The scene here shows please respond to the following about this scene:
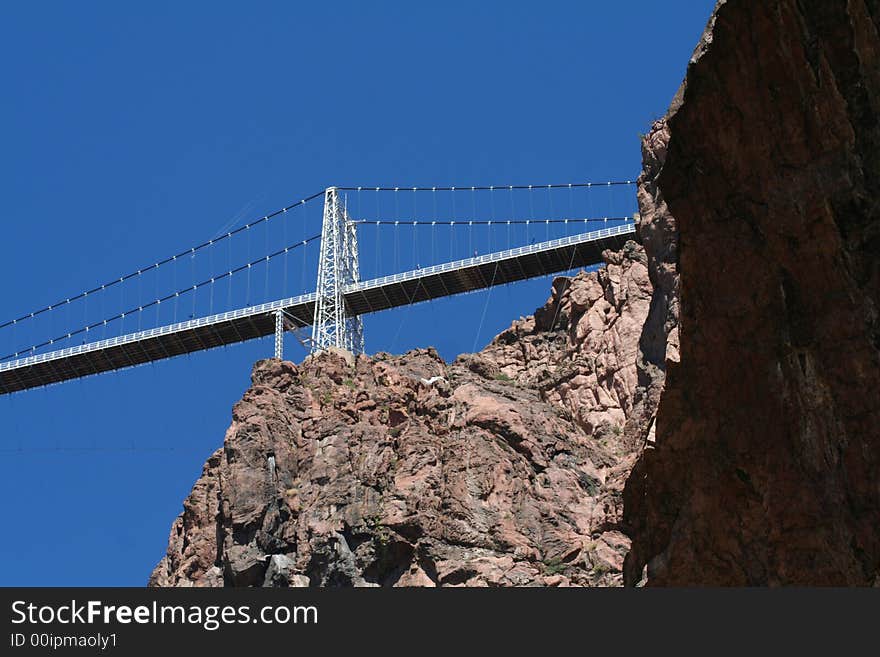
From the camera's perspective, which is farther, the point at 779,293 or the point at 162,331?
the point at 162,331

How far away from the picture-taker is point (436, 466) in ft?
184

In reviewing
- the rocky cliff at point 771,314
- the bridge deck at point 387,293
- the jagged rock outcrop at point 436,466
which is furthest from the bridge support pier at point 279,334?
the rocky cliff at point 771,314

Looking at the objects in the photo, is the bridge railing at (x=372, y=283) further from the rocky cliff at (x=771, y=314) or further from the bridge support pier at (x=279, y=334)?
the rocky cliff at (x=771, y=314)

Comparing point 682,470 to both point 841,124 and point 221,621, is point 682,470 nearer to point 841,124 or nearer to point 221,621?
point 841,124

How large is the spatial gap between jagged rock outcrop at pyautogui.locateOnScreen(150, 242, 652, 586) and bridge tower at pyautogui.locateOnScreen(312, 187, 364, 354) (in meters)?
12.3

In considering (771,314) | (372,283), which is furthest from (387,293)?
(771,314)

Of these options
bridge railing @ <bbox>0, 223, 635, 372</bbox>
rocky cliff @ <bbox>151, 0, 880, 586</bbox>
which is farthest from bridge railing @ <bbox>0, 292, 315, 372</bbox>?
rocky cliff @ <bbox>151, 0, 880, 586</bbox>

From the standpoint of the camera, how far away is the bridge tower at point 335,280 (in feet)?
262

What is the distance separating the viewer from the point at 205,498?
203 feet

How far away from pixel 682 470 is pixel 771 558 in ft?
7.26

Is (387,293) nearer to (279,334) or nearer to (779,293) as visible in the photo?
(279,334)

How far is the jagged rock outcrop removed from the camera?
175 feet

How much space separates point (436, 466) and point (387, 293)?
27.8 meters

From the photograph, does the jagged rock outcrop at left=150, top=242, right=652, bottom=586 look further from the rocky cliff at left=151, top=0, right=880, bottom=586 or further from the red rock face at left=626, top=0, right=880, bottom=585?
the red rock face at left=626, top=0, right=880, bottom=585
